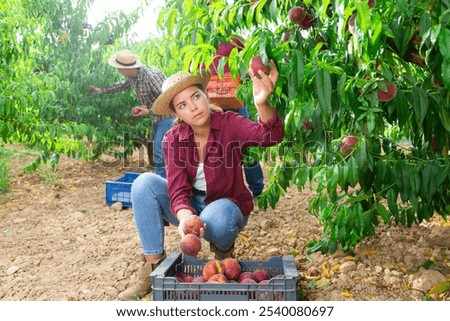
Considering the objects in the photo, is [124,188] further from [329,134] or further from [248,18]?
[248,18]

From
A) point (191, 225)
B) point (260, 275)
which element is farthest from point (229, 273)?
point (191, 225)

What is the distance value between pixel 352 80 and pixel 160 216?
1.09 m

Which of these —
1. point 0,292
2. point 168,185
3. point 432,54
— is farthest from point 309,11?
point 0,292

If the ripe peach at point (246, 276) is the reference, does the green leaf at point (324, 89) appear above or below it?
above

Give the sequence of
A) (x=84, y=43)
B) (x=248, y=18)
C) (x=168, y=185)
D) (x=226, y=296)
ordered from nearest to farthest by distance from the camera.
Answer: (x=248, y=18) → (x=226, y=296) → (x=168, y=185) → (x=84, y=43)

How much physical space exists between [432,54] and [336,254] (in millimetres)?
1236

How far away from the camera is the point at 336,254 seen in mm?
2682

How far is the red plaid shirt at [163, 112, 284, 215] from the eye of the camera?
7.93 ft

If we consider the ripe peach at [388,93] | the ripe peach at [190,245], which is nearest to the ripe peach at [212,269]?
the ripe peach at [190,245]

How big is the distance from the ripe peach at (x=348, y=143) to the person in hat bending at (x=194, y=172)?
0.43 meters

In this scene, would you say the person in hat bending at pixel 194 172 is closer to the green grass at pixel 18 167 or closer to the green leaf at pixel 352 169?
the green leaf at pixel 352 169

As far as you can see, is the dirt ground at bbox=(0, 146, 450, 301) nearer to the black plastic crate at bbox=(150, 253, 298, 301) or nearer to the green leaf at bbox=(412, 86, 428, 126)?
the black plastic crate at bbox=(150, 253, 298, 301)

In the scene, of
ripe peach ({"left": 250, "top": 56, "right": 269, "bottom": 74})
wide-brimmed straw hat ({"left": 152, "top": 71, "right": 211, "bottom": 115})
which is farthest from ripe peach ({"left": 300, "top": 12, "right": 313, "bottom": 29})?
wide-brimmed straw hat ({"left": 152, "top": 71, "right": 211, "bottom": 115})

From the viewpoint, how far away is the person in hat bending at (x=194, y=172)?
7.88 ft
